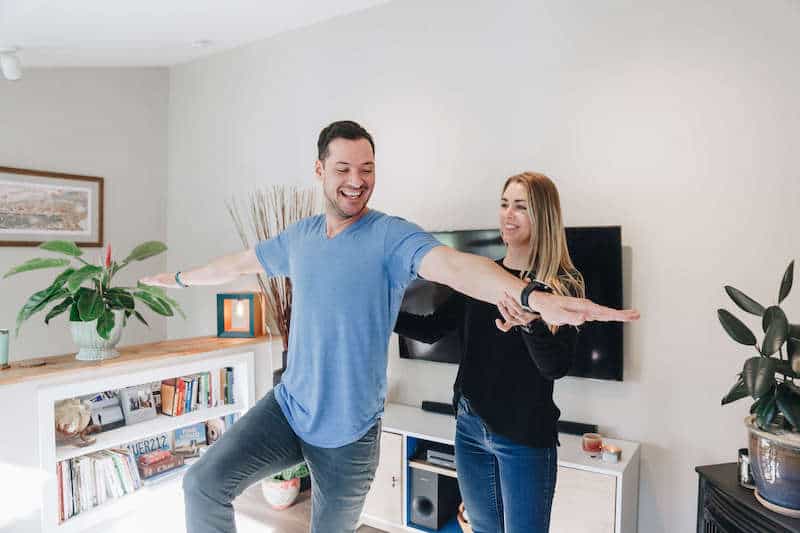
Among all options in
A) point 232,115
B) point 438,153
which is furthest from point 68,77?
point 438,153

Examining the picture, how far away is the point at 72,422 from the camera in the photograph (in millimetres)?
2607

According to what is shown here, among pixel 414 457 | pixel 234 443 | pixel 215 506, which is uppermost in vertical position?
pixel 234 443

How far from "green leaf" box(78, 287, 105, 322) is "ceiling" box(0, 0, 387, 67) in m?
1.36

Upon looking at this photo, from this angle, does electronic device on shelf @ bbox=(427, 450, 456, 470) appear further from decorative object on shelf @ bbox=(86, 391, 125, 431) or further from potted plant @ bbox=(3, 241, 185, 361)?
decorative object on shelf @ bbox=(86, 391, 125, 431)

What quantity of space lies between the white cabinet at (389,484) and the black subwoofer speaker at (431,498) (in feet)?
0.25

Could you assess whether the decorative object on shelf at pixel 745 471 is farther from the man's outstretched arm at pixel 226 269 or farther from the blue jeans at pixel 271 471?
the man's outstretched arm at pixel 226 269

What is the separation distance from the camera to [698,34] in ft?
7.91

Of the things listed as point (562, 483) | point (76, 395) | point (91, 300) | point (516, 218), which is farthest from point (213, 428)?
point (516, 218)

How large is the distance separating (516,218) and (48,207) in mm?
3468

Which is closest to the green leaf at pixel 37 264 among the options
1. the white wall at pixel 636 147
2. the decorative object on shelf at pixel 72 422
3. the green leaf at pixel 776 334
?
the decorative object on shelf at pixel 72 422

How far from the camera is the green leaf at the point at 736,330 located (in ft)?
5.95

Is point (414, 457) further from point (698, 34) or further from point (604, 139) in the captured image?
point (698, 34)

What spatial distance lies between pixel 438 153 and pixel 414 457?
1653 mm

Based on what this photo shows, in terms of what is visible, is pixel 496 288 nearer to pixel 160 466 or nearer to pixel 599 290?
pixel 599 290
